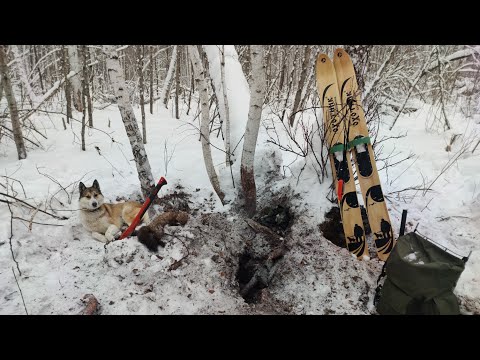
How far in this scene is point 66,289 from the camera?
2.59m

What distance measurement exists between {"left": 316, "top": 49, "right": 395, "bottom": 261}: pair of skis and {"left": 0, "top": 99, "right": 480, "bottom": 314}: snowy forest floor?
0.31 metres

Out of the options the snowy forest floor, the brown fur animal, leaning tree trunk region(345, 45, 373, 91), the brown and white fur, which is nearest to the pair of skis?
leaning tree trunk region(345, 45, 373, 91)

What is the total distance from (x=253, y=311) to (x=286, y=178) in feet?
8.01

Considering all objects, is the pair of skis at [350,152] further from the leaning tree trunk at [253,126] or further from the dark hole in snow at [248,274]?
the dark hole in snow at [248,274]

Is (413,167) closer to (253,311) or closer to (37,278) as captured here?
(253,311)

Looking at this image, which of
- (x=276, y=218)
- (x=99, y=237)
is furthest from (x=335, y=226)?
(x=99, y=237)

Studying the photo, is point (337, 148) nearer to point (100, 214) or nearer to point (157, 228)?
point (157, 228)

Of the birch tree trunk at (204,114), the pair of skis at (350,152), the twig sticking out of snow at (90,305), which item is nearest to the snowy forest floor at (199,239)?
the twig sticking out of snow at (90,305)

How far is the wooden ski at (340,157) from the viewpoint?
3566 millimetres

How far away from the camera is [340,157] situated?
3820 millimetres

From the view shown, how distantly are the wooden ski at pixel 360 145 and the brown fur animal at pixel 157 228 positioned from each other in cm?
256

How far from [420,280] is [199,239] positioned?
246 cm

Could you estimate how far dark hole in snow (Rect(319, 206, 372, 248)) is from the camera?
376 centimetres
